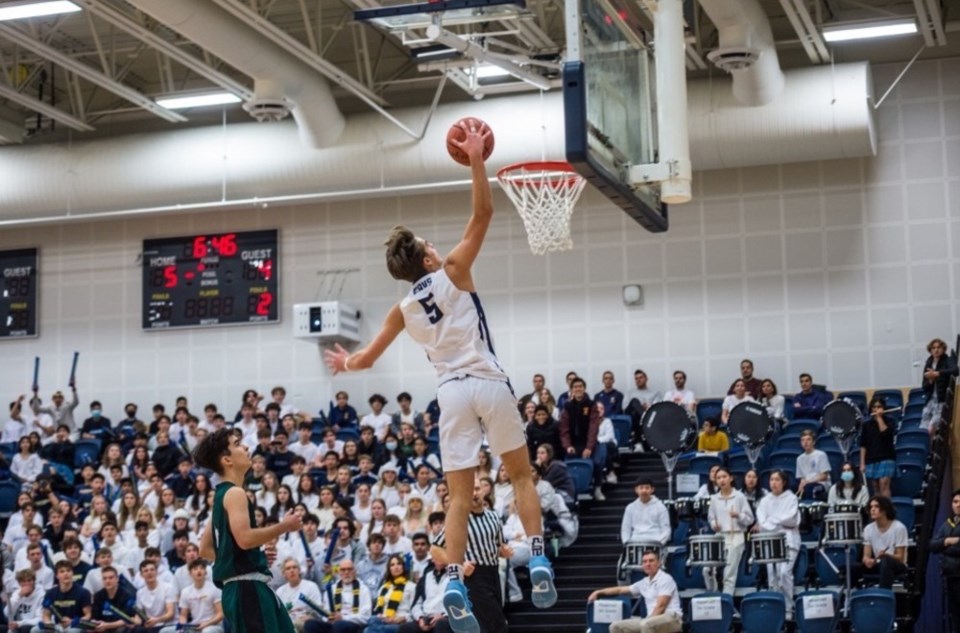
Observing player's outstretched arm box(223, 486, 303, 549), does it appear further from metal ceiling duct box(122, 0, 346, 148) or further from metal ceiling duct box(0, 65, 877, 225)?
metal ceiling duct box(0, 65, 877, 225)

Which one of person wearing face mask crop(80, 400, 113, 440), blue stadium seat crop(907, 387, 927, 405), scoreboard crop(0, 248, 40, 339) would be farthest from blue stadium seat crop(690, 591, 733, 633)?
scoreboard crop(0, 248, 40, 339)

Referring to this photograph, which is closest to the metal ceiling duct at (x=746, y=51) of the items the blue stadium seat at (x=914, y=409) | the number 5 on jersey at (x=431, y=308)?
the blue stadium seat at (x=914, y=409)

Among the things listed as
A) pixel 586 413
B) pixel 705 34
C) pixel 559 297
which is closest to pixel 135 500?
pixel 586 413

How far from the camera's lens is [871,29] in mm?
22234

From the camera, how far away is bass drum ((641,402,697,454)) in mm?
18578

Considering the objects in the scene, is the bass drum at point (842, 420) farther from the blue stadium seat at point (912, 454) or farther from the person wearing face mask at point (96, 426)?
the person wearing face mask at point (96, 426)

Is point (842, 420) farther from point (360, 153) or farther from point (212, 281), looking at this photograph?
point (212, 281)

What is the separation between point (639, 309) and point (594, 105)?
45.0ft

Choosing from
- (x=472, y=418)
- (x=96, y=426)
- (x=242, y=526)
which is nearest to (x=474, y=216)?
(x=472, y=418)

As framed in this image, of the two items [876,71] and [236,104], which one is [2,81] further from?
[876,71]

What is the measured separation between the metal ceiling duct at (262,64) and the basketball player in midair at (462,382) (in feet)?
39.9

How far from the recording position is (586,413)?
68.5 feet

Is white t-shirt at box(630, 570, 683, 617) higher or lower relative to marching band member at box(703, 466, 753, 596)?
lower

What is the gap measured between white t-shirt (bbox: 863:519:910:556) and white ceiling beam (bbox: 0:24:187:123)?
14.0 metres
